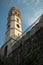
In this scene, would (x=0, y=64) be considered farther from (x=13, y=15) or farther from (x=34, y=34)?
(x=13, y=15)

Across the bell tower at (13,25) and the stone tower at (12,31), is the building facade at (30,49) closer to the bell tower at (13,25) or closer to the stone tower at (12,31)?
the stone tower at (12,31)

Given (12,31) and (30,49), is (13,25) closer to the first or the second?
(12,31)

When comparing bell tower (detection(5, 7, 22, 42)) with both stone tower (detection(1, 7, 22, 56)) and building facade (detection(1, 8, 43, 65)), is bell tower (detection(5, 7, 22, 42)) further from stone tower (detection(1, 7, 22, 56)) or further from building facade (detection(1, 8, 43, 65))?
building facade (detection(1, 8, 43, 65))

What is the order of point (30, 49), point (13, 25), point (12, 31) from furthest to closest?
point (13, 25), point (12, 31), point (30, 49)

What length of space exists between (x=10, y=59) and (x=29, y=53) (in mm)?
1763

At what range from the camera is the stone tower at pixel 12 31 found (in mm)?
14586

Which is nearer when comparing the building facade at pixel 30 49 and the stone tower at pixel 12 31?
the building facade at pixel 30 49

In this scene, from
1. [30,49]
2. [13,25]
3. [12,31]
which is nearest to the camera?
[30,49]

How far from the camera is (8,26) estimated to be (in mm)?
18047

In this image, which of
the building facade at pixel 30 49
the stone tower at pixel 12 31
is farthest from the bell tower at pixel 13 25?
the building facade at pixel 30 49

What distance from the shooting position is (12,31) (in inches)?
672

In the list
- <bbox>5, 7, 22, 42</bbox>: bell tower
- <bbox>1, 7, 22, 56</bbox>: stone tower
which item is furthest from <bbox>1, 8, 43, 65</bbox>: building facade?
<bbox>5, 7, 22, 42</bbox>: bell tower

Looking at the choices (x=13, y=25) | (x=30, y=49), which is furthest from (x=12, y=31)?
(x=30, y=49)

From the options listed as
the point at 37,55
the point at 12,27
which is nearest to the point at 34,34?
the point at 37,55
